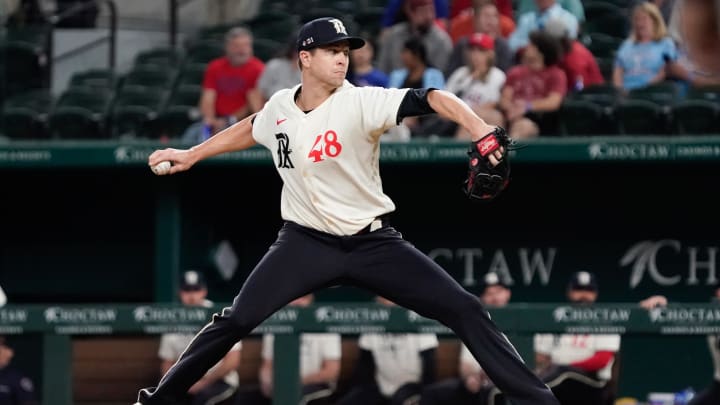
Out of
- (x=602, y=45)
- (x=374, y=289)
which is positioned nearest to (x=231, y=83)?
(x=602, y=45)

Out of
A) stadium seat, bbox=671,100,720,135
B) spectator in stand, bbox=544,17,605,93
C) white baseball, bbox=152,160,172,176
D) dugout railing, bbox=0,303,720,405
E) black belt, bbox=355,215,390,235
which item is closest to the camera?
black belt, bbox=355,215,390,235

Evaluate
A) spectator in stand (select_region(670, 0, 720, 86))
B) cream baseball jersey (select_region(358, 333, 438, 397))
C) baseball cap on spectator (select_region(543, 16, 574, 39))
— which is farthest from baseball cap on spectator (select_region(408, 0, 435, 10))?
spectator in stand (select_region(670, 0, 720, 86))

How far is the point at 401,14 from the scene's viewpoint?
10.7m

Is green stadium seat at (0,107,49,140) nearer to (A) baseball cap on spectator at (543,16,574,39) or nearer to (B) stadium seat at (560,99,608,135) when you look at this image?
(A) baseball cap on spectator at (543,16,574,39)

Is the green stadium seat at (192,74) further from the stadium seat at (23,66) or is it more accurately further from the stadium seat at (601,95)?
the stadium seat at (601,95)

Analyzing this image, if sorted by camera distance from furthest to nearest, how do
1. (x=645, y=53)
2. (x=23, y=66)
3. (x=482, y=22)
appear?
(x=23, y=66), (x=482, y=22), (x=645, y=53)

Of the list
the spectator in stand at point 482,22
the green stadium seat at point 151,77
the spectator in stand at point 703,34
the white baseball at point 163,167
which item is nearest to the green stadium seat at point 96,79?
the green stadium seat at point 151,77

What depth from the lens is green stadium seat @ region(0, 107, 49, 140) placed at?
35.7 ft

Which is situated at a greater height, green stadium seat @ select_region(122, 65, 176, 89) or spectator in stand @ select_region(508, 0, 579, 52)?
spectator in stand @ select_region(508, 0, 579, 52)

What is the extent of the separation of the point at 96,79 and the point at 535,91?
4098 millimetres

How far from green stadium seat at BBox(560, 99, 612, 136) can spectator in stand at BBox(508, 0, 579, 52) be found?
2.93 ft

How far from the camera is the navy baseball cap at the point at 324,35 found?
526 centimetres

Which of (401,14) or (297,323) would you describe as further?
(401,14)

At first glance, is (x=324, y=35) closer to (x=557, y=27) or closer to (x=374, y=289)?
(x=374, y=289)
